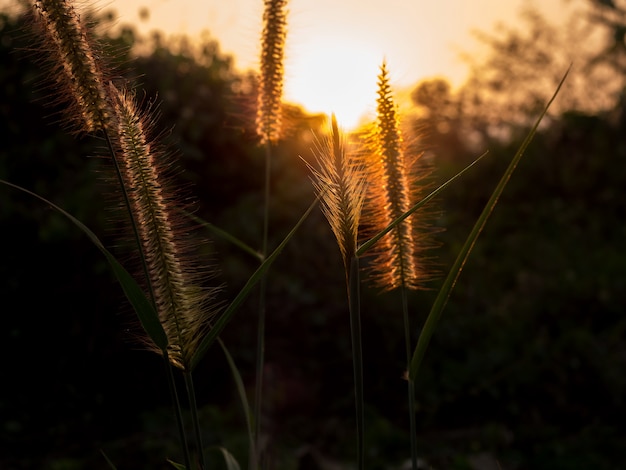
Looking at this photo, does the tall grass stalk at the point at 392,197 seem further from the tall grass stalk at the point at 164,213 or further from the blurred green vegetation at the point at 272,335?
the blurred green vegetation at the point at 272,335

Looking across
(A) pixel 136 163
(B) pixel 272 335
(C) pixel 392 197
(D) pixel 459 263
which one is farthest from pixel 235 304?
(B) pixel 272 335

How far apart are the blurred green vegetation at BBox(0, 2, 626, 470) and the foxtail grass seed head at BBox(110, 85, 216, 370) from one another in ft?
2.83

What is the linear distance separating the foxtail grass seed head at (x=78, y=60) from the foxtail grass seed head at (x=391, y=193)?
64 cm

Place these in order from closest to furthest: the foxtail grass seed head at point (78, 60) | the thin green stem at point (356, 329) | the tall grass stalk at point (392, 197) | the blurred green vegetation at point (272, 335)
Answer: the thin green stem at point (356, 329) → the foxtail grass seed head at point (78, 60) → the tall grass stalk at point (392, 197) → the blurred green vegetation at point (272, 335)

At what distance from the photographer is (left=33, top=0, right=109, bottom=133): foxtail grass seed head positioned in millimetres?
1388

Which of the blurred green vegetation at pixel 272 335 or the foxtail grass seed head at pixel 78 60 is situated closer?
the foxtail grass seed head at pixel 78 60

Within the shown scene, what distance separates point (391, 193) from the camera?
1.72 metres

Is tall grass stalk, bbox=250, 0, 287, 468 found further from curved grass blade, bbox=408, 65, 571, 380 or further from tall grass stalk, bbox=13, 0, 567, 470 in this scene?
curved grass blade, bbox=408, 65, 571, 380

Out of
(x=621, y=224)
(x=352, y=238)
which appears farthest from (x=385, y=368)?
(x=621, y=224)

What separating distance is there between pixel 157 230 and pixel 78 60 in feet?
1.19

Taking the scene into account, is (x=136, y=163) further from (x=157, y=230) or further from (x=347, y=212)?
(x=347, y=212)

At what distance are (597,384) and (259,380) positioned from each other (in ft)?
11.1

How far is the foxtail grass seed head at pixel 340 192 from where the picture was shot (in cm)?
130

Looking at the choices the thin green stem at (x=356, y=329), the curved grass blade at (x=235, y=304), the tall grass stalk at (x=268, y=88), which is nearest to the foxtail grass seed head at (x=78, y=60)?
the curved grass blade at (x=235, y=304)
